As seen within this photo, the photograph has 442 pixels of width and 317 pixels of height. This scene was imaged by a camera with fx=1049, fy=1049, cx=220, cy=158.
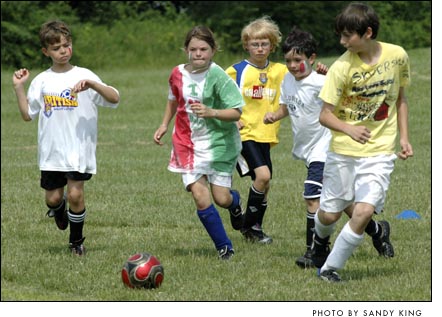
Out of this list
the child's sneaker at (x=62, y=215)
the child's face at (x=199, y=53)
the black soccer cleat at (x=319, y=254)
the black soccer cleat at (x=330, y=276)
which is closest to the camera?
the black soccer cleat at (x=330, y=276)

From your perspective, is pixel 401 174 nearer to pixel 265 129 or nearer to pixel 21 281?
pixel 265 129

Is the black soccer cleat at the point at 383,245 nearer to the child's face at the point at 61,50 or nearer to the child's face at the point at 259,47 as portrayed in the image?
the child's face at the point at 259,47

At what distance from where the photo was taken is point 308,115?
8891 millimetres

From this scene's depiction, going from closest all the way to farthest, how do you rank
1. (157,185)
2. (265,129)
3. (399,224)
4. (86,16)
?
(265,129), (399,224), (157,185), (86,16)

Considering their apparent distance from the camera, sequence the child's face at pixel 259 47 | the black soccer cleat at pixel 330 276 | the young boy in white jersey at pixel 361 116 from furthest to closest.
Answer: the child's face at pixel 259 47 < the black soccer cleat at pixel 330 276 < the young boy in white jersey at pixel 361 116

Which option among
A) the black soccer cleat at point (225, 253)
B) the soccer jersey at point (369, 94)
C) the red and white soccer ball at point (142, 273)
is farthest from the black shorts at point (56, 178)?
the soccer jersey at point (369, 94)

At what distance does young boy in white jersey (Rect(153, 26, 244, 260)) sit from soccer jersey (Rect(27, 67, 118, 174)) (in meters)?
0.64

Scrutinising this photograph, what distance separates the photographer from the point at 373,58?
7.53m

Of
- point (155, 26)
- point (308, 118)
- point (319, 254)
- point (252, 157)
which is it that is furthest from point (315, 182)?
point (155, 26)

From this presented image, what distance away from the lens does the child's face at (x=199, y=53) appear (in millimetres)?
8562

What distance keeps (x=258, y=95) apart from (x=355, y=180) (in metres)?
2.33

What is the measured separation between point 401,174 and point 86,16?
40.8 meters

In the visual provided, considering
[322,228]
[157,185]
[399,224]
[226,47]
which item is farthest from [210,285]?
[226,47]

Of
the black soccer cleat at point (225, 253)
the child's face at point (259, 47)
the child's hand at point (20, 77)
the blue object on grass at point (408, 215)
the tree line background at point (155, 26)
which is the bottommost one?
the tree line background at point (155, 26)
